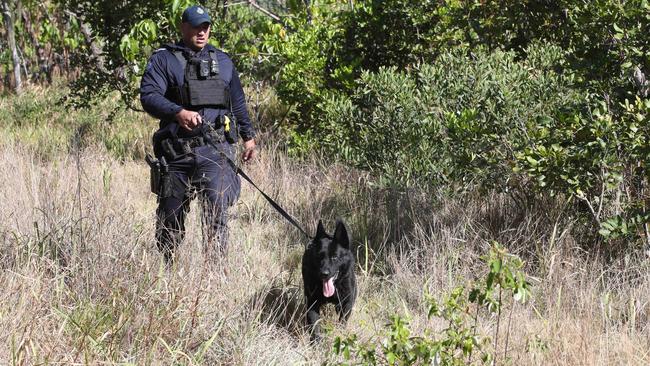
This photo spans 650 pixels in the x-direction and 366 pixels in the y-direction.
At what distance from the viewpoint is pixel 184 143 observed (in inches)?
205

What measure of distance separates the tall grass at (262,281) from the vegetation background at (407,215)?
0.05 ft

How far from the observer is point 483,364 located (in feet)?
12.2

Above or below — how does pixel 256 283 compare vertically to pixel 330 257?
below

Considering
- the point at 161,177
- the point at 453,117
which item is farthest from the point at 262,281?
the point at 453,117

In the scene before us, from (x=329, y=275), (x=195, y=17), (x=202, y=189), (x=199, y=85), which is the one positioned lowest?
(x=329, y=275)

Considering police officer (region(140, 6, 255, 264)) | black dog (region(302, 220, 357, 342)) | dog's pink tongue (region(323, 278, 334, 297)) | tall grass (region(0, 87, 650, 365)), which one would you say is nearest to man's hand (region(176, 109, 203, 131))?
police officer (region(140, 6, 255, 264))

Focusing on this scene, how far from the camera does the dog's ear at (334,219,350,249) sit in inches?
178

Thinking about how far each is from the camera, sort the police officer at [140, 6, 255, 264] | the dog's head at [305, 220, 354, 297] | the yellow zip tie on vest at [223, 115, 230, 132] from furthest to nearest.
A: the yellow zip tie on vest at [223, 115, 230, 132], the police officer at [140, 6, 255, 264], the dog's head at [305, 220, 354, 297]

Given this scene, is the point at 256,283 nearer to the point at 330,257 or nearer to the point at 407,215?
the point at 330,257

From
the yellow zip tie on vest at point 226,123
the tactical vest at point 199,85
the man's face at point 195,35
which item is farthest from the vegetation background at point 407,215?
the man's face at point 195,35

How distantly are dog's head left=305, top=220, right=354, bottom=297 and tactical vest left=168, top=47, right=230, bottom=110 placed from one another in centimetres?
116

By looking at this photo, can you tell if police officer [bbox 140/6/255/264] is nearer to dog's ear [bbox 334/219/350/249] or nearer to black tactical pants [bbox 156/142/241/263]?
black tactical pants [bbox 156/142/241/263]

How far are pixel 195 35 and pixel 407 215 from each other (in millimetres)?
1914

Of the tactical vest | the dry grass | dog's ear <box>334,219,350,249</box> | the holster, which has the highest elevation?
the tactical vest
